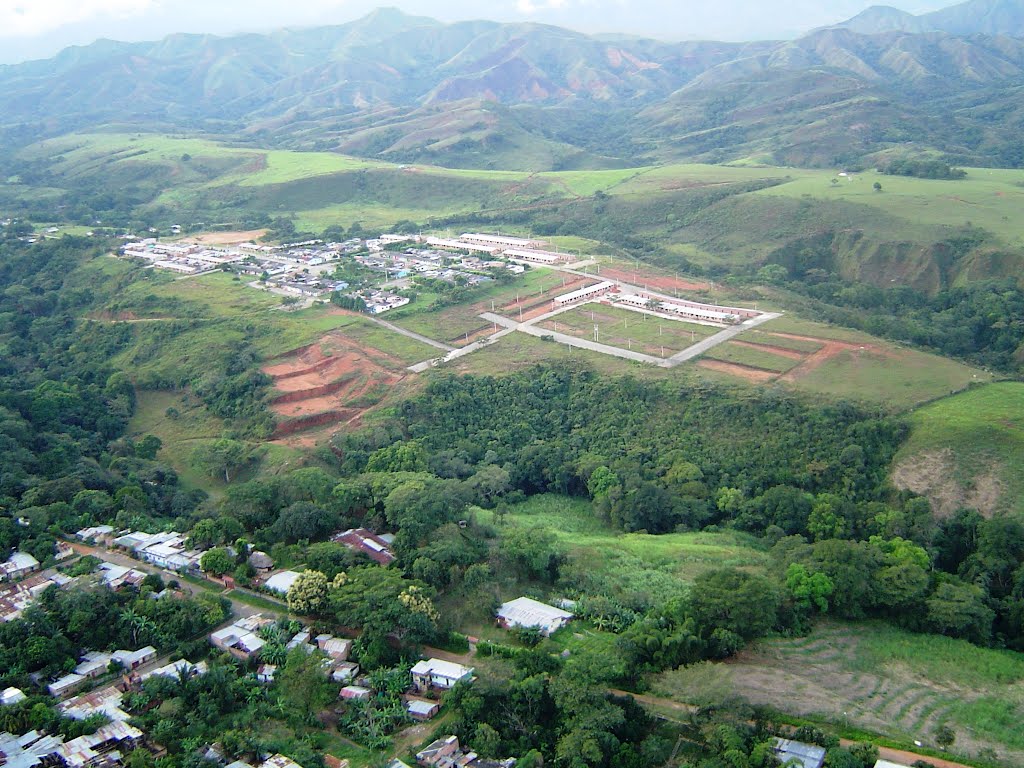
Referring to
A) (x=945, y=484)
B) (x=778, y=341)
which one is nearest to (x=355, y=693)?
(x=945, y=484)

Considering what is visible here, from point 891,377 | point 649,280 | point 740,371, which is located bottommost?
point 740,371

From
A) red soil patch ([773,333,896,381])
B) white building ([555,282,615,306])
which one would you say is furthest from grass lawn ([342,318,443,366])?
red soil patch ([773,333,896,381])

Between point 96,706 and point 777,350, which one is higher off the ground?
point 777,350

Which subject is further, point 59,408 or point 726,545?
point 59,408

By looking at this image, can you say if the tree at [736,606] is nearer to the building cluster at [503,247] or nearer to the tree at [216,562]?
the tree at [216,562]

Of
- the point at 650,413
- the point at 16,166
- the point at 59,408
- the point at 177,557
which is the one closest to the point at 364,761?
the point at 177,557

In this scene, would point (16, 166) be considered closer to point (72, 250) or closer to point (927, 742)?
point (72, 250)

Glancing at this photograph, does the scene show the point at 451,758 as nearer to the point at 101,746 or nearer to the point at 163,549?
the point at 101,746
